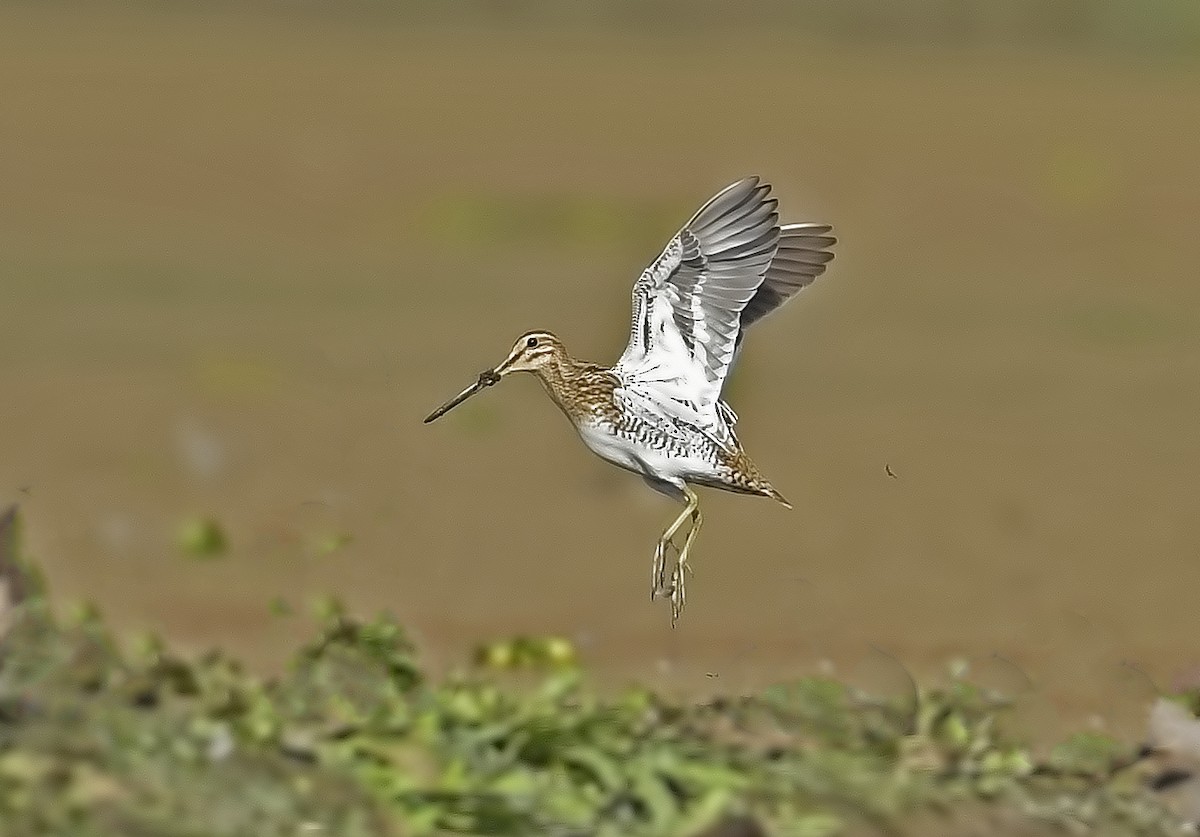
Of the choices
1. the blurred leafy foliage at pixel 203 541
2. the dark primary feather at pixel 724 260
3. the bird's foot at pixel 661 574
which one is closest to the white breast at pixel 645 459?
the bird's foot at pixel 661 574

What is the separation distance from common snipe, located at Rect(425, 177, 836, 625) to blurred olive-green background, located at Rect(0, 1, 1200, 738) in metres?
0.66

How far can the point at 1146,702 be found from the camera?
515 centimetres

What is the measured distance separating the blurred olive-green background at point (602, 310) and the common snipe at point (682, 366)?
26.1 inches

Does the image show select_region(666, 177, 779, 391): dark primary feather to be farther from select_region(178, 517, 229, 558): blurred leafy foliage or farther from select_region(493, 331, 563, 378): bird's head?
select_region(178, 517, 229, 558): blurred leafy foliage

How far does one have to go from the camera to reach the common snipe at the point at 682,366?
13.3 ft

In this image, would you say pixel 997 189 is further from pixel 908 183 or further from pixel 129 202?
pixel 129 202

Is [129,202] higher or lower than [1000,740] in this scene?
higher

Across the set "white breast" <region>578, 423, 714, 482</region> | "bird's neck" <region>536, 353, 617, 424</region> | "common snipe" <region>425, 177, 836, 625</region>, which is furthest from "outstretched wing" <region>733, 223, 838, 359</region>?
"white breast" <region>578, 423, 714, 482</region>

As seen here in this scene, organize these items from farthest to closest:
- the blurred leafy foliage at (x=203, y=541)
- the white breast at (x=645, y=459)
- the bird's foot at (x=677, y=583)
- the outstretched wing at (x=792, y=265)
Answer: the blurred leafy foliage at (x=203, y=541) < the outstretched wing at (x=792, y=265) < the white breast at (x=645, y=459) < the bird's foot at (x=677, y=583)

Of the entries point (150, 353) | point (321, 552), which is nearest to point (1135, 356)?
point (150, 353)

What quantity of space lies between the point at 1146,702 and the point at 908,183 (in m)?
15.8

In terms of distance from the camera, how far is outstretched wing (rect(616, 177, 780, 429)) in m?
4.21

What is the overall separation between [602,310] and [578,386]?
10458 millimetres

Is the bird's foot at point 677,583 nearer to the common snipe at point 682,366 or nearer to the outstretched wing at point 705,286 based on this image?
the common snipe at point 682,366
